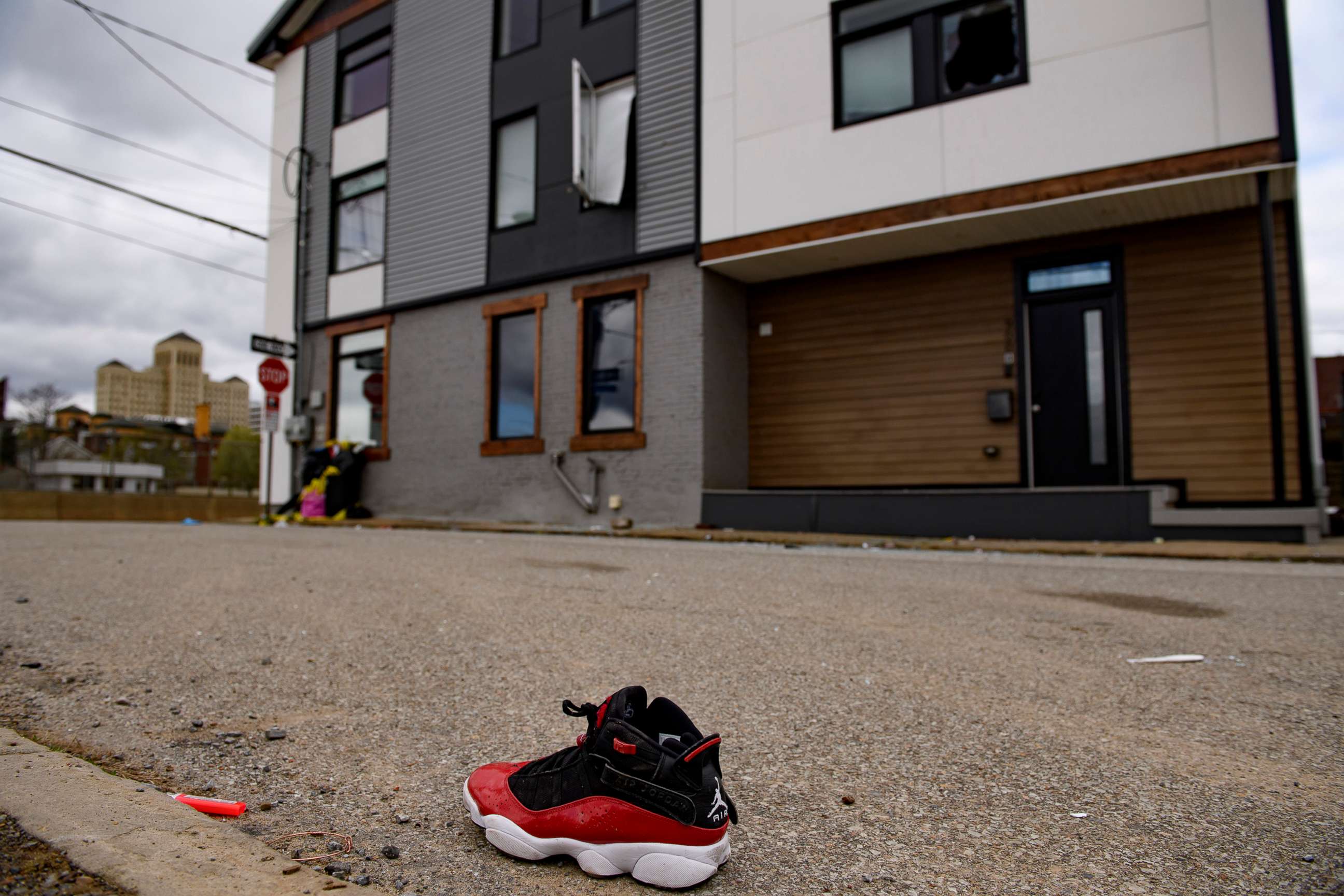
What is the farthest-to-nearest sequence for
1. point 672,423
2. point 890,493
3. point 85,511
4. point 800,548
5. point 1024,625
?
point 85,511, point 672,423, point 890,493, point 800,548, point 1024,625

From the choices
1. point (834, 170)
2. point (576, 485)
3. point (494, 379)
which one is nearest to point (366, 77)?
point (494, 379)

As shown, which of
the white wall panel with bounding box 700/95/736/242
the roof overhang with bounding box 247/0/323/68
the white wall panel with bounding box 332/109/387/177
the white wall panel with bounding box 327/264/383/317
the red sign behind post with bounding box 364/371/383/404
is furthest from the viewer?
the roof overhang with bounding box 247/0/323/68

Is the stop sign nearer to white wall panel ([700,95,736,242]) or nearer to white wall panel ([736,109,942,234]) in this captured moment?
white wall panel ([700,95,736,242])

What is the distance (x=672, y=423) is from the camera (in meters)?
10.8

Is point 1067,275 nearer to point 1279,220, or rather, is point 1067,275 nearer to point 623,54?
point 1279,220

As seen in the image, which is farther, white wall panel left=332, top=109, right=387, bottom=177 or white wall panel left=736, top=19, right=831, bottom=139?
white wall panel left=332, top=109, right=387, bottom=177

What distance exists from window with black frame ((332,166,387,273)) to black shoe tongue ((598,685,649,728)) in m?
14.2

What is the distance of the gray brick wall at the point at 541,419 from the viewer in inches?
425

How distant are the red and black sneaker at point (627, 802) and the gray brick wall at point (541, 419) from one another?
849cm

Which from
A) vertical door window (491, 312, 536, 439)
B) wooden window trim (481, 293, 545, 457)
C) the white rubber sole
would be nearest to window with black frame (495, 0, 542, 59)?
wooden window trim (481, 293, 545, 457)

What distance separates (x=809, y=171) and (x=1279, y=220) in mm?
4770

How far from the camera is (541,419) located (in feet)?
40.0

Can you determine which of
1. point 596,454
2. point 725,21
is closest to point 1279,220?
point 725,21

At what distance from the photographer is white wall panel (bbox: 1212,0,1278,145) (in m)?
7.71
